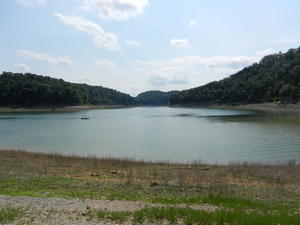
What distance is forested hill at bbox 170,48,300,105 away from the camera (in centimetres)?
12050

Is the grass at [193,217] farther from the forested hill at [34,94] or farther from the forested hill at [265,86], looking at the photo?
the forested hill at [34,94]

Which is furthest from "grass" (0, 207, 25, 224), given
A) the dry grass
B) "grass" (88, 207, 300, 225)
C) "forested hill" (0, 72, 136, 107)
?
"forested hill" (0, 72, 136, 107)

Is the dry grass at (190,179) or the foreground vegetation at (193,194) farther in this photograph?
the dry grass at (190,179)

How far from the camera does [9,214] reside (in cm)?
703

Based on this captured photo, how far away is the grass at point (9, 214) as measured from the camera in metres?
6.69

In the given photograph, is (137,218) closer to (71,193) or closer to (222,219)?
(222,219)

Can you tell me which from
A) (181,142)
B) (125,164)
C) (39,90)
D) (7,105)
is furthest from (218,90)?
(125,164)

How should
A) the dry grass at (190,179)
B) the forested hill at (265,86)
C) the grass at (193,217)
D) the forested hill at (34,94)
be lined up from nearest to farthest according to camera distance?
the grass at (193,217) → the dry grass at (190,179) → the forested hill at (265,86) → the forested hill at (34,94)

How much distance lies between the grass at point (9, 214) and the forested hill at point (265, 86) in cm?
11106

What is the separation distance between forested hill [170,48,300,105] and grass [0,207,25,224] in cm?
11106

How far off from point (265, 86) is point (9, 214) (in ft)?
491

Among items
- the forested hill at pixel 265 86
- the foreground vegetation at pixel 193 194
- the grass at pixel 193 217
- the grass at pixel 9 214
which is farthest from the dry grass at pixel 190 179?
the forested hill at pixel 265 86

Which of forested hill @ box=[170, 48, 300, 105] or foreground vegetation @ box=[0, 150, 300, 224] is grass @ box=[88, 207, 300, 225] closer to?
foreground vegetation @ box=[0, 150, 300, 224]

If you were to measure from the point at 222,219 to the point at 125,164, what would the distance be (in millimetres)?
14738
